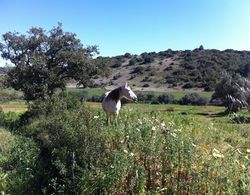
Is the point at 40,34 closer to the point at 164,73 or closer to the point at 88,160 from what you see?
the point at 88,160

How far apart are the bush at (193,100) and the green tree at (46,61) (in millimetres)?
26974

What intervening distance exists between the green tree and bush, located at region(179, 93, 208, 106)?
2697 cm

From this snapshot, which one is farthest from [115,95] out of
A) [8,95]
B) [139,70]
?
[139,70]

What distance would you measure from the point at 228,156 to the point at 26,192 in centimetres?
395

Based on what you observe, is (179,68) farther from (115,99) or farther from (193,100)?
(115,99)

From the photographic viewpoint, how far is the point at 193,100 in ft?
184

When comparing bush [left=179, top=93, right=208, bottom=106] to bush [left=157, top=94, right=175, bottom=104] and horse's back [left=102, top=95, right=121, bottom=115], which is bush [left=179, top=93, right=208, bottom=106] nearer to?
bush [left=157, top=94, right=175, bottom=104]

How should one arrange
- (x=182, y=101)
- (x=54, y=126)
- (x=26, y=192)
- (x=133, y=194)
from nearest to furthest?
1. (x=133, y=194)
2. (x=26, y=192)
3. (x=54, y=126)
4. (x=182, y=101)

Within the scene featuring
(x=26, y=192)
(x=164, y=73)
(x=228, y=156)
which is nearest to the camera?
(x=228, y=156)

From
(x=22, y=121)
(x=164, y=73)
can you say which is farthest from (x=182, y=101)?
(x=22, y=121)

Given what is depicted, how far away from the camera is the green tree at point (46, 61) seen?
27.4 m

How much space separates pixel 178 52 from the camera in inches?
3679

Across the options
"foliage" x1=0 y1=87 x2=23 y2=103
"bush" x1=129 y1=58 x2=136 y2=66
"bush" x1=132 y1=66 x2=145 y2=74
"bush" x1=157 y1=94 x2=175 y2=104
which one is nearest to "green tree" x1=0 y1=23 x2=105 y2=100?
"foliage" x1=0 y1=87 x2=23 y2=103

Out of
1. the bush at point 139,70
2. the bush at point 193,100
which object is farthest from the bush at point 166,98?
the bush at point 139,70
